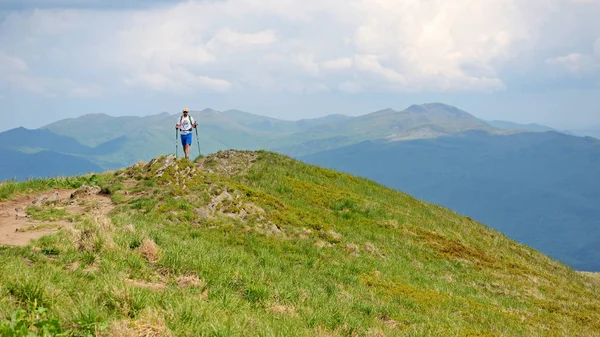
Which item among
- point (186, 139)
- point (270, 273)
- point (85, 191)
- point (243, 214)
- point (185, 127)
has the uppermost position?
point (185, 127)

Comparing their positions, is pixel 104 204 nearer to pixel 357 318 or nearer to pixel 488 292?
pixel 357 318

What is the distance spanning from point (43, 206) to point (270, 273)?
11.2 m

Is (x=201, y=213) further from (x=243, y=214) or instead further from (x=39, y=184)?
(x=39, y=184)

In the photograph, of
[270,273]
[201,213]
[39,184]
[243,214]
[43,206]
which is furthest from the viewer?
[39,184]

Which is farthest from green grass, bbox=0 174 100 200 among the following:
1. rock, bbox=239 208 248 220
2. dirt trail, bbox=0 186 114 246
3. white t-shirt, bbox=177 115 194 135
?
rock, bbox=239 208 248 220

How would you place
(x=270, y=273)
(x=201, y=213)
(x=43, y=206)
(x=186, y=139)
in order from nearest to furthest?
(x=270, y=273)
(x=43, y=206)
(x=201, y=213)
(x=186, y=139)

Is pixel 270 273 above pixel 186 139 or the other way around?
the other way around

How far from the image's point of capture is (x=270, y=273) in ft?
40.0

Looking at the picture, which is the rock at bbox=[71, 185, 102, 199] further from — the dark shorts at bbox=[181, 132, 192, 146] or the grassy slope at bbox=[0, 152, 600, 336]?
the dark shorts at bbox=[181, 132, 192, 146]

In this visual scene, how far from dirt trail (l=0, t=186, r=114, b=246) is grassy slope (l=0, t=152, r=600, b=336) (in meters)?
0.97

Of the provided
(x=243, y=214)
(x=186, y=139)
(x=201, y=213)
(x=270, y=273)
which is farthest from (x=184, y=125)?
(x=270, y=273)

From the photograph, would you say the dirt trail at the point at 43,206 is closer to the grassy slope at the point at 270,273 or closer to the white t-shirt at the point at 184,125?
the grassy slope at the point at 270,273

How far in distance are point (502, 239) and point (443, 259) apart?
16.3 m

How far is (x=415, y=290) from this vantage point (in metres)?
15.4
